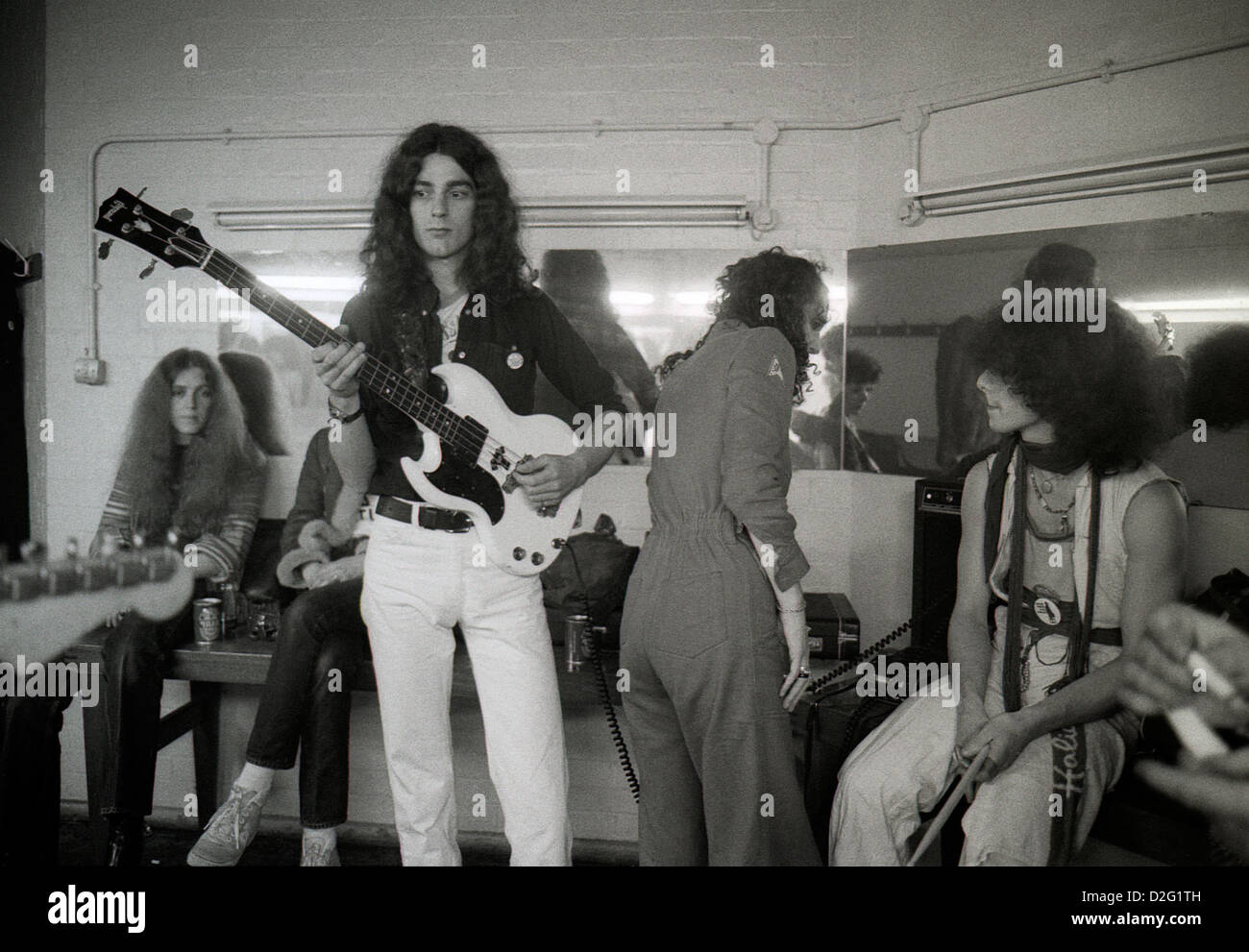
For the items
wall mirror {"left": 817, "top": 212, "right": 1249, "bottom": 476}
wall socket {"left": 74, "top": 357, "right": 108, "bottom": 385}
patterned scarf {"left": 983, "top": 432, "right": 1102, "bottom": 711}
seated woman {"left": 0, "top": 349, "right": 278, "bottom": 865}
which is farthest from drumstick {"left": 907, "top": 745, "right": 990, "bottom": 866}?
wall socket {"left": 74, "top": 357, "right": 108, "bottom": 385}

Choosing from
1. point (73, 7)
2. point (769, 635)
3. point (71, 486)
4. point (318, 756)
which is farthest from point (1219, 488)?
point (73, 7)

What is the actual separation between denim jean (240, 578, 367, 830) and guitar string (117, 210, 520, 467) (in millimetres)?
642

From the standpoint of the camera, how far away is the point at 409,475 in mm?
1766

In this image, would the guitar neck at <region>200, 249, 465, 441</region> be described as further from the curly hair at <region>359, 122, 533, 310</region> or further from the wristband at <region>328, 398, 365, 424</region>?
the curly hair at <region>359, 122, 533, 310</region>

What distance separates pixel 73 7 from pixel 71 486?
1.09 meters

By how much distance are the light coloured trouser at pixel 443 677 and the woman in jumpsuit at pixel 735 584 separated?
254 mm

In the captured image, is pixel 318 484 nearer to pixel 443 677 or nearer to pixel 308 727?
pixel 308 727

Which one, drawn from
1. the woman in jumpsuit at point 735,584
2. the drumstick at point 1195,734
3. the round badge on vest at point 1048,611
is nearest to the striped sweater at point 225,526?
the woman in jumpsuit at point 735,584

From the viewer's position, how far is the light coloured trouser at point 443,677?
5.76 ft

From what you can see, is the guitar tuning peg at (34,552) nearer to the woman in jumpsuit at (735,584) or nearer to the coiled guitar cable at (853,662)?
the woman in jumpsuit at (735,584)

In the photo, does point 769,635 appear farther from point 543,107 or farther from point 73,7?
point 73,7

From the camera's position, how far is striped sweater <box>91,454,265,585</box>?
2.04 metres

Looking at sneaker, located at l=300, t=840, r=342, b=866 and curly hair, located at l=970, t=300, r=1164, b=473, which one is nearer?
curly hair, located at l=970, t=300, r=1164, b=473

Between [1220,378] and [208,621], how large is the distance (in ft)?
8.34
